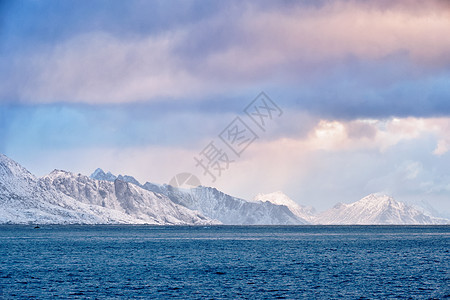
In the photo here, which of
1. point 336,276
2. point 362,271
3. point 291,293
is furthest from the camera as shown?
point 362,271

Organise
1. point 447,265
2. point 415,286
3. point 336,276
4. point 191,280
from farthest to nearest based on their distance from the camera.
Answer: point 447,265, point 336,276, point 191,280, point 415,286

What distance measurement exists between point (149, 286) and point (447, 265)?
242 ft

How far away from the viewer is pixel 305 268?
12269 centimetres

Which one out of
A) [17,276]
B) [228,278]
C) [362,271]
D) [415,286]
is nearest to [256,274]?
[228,278]

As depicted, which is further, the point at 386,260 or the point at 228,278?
the point at 386,260

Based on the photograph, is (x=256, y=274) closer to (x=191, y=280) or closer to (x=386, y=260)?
(x=191, y=280)

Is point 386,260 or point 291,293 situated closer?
point 291,293

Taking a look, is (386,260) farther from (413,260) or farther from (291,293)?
(291,293)

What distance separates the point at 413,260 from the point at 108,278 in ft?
267

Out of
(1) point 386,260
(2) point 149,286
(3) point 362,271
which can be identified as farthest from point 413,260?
(2) point 149,286

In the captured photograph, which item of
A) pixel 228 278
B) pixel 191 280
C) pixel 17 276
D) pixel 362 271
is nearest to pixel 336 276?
pixel 362 271

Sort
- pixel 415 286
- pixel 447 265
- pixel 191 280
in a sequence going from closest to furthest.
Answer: pixel 415 286, pixel 191 280, pixel 447 265

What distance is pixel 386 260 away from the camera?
14450 centimetres

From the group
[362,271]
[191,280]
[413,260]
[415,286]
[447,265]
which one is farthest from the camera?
[413,260]
